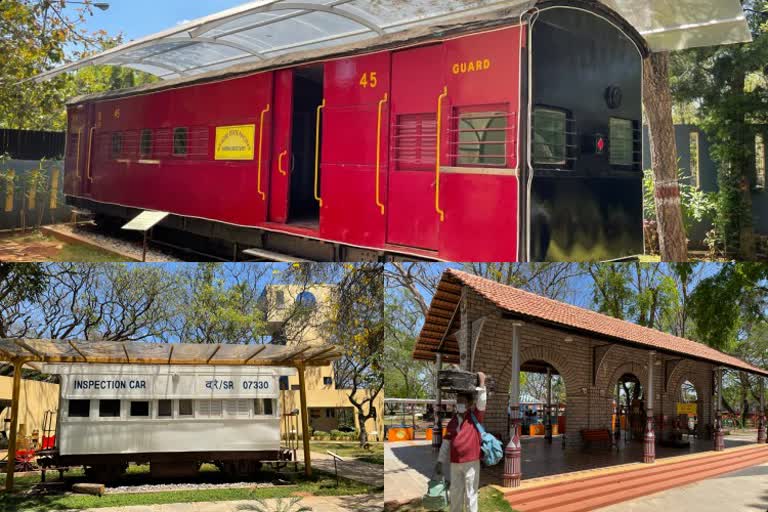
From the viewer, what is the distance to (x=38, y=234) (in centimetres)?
1386

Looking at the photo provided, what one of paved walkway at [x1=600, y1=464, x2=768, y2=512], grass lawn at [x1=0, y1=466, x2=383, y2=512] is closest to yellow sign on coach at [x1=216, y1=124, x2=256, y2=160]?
grass lawn at [x1=0, y1=466, x2=383, y2=512]

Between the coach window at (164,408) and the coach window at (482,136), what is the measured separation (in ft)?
18.2

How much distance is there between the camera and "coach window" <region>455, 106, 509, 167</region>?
6.61 m

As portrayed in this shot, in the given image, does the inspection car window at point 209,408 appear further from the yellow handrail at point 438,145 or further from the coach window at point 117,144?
the coach window at point 117,144

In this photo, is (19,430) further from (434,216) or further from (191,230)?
(434,216)

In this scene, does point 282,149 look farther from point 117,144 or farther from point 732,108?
point 732,108

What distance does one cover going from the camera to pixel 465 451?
6.11m

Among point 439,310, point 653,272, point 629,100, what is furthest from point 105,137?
point 653,272

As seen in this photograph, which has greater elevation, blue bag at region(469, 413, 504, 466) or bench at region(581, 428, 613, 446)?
blue bag at region(469, 413, 504, 466)

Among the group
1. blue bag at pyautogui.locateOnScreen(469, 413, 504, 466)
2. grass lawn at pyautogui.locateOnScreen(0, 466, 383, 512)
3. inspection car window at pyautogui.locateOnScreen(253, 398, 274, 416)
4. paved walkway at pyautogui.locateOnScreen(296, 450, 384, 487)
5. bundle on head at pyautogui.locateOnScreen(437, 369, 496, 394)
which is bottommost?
paved walkway at pyautogui.locateOnScreen(296, 450, 384, 487)

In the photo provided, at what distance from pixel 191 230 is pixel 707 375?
12.2m

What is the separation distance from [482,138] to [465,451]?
2800mm

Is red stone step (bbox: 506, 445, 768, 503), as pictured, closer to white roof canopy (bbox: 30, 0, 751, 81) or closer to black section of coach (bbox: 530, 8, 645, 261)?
black section of coach (bbox: 530, 8, 645, 261)

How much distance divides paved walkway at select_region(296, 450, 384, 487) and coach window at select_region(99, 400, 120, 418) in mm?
3182
